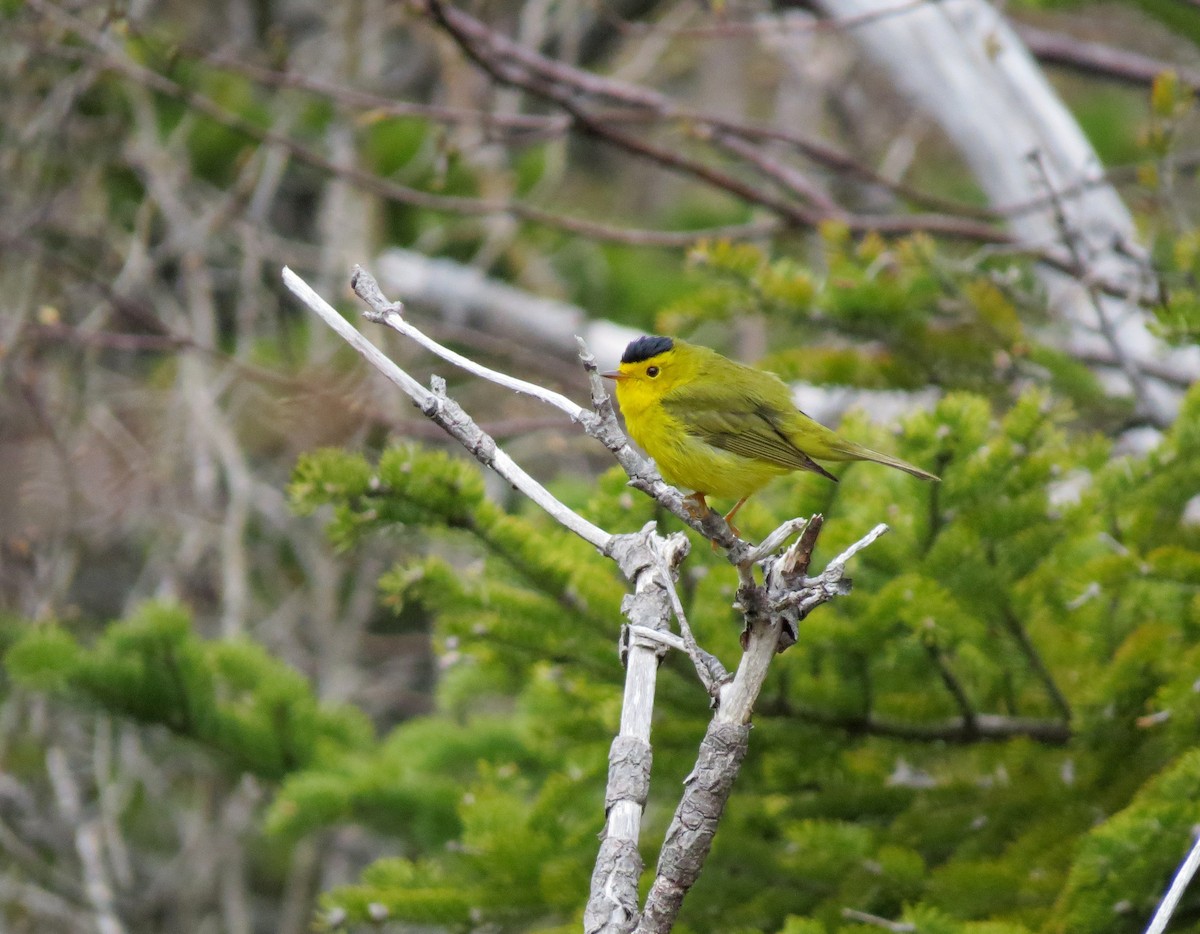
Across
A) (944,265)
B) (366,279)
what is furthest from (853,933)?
(944,265)

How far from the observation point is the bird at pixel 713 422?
2.93m

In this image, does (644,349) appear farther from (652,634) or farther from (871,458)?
(652,634)

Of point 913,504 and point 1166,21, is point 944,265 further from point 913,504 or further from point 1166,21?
point 1166,21

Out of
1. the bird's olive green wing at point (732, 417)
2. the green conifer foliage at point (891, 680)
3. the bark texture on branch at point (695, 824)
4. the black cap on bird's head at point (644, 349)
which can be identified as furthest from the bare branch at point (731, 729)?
the black cap on bird's head at point (644, 349)

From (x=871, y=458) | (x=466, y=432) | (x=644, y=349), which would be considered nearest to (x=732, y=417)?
(x=644, y=349)

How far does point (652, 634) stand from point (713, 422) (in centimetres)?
156

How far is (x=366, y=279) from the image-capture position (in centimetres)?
175

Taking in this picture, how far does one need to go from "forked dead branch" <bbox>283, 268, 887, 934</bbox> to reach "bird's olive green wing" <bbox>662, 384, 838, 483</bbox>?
112cm

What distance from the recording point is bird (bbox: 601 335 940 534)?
2928 mm

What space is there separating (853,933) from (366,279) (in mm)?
1321

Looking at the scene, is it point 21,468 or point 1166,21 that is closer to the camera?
point 1166,21

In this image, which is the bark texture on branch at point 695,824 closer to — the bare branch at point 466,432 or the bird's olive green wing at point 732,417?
the bare branch at point 466,432

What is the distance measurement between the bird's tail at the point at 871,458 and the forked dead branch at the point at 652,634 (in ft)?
1.87

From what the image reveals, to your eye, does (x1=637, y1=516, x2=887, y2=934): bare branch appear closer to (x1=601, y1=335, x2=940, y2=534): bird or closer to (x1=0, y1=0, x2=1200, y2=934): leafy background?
(x1=0, y1=0, x2=1200, y2=934): leafy background
